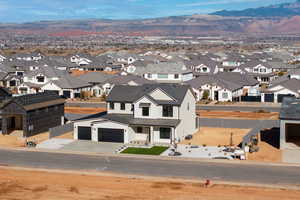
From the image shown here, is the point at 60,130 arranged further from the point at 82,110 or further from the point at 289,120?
the point at 289,120

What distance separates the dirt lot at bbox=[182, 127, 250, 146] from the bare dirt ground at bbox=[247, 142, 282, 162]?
383 cm

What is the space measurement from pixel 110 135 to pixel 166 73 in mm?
45584

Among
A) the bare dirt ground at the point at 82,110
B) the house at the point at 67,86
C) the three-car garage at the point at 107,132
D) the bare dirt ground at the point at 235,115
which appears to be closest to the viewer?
the three-car garage at the point at 107,132

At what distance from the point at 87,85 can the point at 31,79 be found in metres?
11.3

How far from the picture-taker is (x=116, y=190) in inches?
1235

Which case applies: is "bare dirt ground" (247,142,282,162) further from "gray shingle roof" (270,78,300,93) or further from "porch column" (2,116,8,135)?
"gray shingle roof" (270,78,300,93)

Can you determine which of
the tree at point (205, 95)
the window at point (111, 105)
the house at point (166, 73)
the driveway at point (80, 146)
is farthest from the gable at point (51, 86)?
the driveway at point (80, 146)

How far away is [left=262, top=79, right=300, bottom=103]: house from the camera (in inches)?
2846

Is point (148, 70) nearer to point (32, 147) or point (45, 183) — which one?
point (32, 147)

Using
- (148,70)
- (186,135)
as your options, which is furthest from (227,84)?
(186,135)

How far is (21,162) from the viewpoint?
38.7m

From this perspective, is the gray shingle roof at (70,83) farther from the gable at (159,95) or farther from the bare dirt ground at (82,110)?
the gable at (159,95)

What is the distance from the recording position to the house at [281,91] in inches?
2846

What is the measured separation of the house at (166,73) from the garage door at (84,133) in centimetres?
4311
